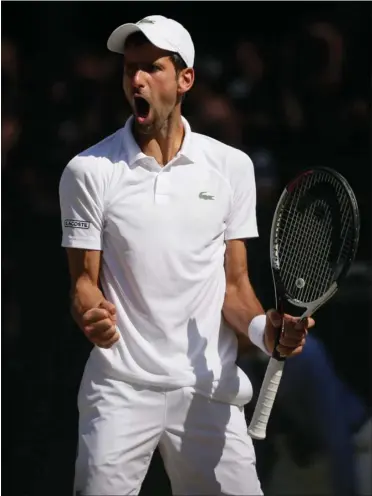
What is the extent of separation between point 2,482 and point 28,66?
5.31 feet

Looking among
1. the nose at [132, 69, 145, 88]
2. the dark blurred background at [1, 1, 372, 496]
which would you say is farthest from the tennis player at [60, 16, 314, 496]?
the dark blurred background at [1, 1, 372, 496]

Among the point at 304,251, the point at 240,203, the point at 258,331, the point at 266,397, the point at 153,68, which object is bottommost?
the point at 266,397

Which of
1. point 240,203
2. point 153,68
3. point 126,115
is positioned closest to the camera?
point 153,68

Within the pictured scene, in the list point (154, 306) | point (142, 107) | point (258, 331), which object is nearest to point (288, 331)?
point (258, 331)

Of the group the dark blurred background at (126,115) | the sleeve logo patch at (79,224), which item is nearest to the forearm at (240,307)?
the sleeve logo patch at (79,224)

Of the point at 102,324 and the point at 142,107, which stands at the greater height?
the point at 142,107

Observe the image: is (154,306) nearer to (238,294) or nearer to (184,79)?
(238,294)

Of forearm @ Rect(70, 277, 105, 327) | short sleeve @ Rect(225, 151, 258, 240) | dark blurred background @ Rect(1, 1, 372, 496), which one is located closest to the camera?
forearm @ Rect(70, 277, 105, 327)

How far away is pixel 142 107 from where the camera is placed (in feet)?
12.0

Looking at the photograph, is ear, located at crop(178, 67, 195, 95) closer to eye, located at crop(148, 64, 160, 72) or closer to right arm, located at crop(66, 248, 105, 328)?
eye, located at crop(148, 64, 160, 72)

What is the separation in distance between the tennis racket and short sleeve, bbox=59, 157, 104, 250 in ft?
1.62

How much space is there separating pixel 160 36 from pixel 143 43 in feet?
0.19

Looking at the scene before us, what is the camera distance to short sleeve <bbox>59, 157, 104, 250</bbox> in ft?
11.8

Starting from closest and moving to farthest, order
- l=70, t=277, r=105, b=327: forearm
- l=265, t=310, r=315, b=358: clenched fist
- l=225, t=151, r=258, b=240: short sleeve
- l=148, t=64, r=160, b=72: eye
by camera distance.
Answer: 1. l=265, t=310, r=315, b=358: clenched fist
2. l=70, t=277, r=105, b=327: forearm
3. l=148, t=64, r=160, b=72: eye
4. l=225, t=151, r=258, b=240: short sleeve
